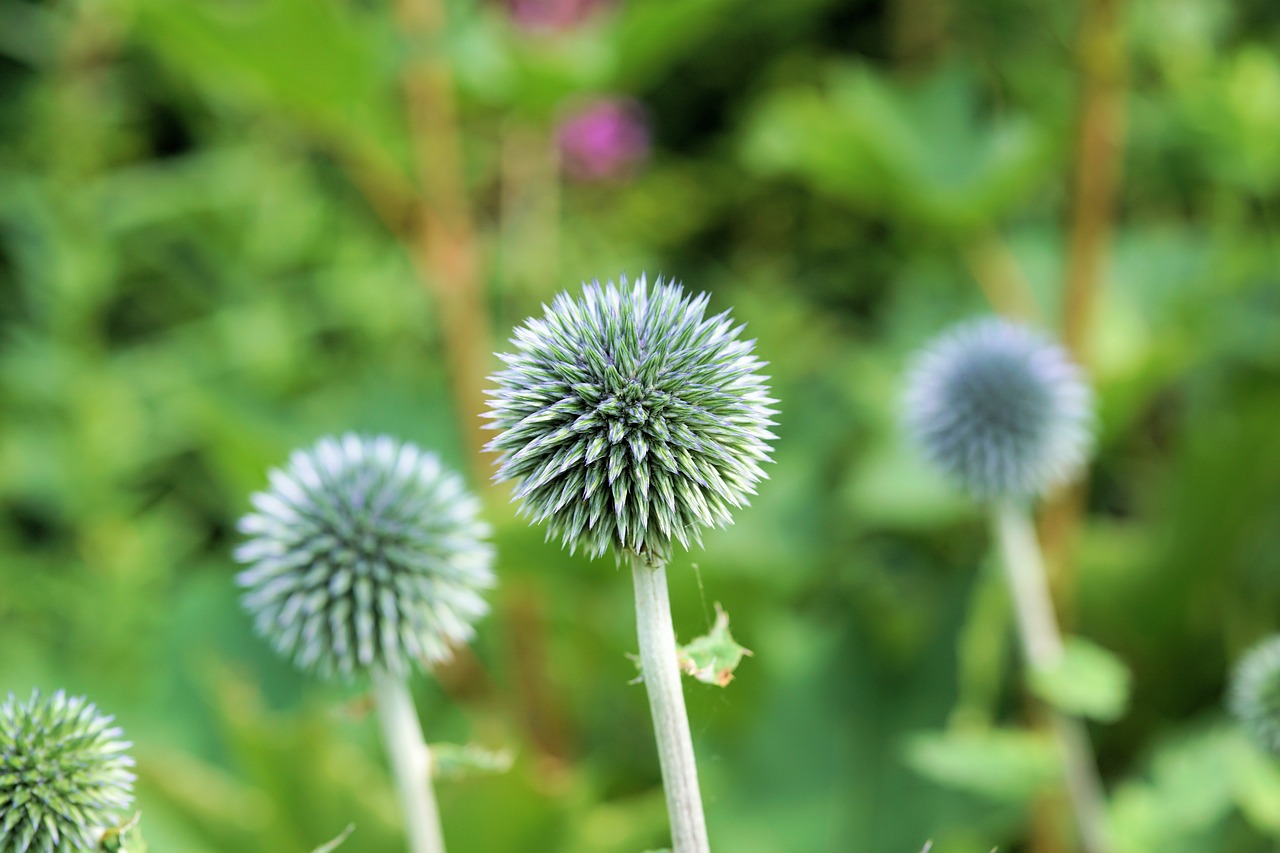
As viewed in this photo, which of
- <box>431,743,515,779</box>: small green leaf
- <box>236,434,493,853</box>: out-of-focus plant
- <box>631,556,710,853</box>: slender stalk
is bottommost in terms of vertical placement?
<box>631,556,710,853</box>: slender stalk

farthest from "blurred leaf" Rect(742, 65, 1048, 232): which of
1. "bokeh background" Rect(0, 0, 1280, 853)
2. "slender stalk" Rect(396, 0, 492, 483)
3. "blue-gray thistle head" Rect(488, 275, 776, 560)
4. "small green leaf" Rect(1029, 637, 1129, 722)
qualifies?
"blue-gray thistle head" Rect(488, 275, 776, 560)

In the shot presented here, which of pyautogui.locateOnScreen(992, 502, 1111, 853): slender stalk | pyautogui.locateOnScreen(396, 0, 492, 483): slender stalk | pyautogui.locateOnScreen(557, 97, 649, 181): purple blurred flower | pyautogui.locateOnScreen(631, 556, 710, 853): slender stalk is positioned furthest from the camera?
pyautogui.locateOnScreen(557, 97, 649, 181): purple blurred flower

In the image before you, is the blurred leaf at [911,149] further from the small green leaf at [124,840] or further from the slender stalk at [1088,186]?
the small green leaf at [124,840]

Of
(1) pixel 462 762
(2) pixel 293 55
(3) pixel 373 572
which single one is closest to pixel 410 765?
(1) pixel 462 762

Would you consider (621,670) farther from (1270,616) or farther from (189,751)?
(1270,616)

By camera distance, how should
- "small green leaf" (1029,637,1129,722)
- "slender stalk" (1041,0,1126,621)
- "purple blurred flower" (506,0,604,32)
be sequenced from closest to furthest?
1. "small green leaf" (1029,637,1129,722)
2. "slender stalk" (1041,0,1126,621)
3. "purple blurred flower" (506,0,604,32)

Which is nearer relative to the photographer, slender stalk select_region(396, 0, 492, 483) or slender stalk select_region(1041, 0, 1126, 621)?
slender stalk select_region(1041, 0, 1126, 621)

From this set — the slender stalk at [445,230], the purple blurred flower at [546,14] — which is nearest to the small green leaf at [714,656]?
the slender stalk at [445,230]

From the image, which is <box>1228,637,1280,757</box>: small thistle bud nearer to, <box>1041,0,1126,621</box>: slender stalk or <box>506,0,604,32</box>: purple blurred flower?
<box>1041,0,1126,621</box>: slender stalk
